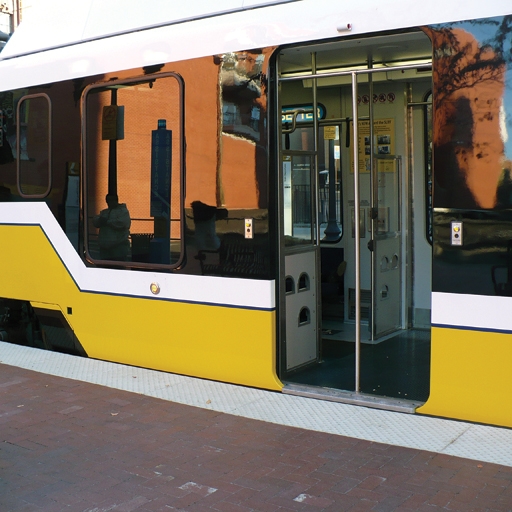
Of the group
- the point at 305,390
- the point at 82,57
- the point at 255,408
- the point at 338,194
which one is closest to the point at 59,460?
the point at 255,408

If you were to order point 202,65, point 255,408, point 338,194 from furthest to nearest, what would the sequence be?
point 338,194 → point 202,65 → point 255,408

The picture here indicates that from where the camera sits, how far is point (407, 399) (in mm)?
5109

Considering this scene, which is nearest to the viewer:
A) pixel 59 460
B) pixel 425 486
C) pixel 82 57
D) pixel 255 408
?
pixel 425 486

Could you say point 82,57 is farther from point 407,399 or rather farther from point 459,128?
point 407,399

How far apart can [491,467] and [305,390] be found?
1.57 meters

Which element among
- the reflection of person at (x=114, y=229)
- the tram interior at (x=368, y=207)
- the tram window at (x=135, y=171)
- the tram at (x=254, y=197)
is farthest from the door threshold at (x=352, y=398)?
the reflection of person at (x=114, y=229)

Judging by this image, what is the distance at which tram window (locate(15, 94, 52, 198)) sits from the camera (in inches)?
262

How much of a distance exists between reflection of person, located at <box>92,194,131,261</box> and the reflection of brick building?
262 centimetres

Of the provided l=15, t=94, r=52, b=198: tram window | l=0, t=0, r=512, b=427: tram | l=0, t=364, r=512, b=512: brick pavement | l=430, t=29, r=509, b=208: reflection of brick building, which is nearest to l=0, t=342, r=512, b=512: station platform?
l=0, t=364, r=512, b=512: brick pavement

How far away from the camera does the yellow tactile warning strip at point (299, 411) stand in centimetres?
432

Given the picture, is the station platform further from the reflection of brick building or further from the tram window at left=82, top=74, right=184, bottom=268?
the reflection of brick building

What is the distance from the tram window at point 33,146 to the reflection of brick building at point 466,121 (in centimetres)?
353

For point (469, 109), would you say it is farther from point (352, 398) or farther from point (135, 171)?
point (135, 171)

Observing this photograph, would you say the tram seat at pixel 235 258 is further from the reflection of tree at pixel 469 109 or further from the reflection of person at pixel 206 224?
the reflection of tree at pixel 469 109
